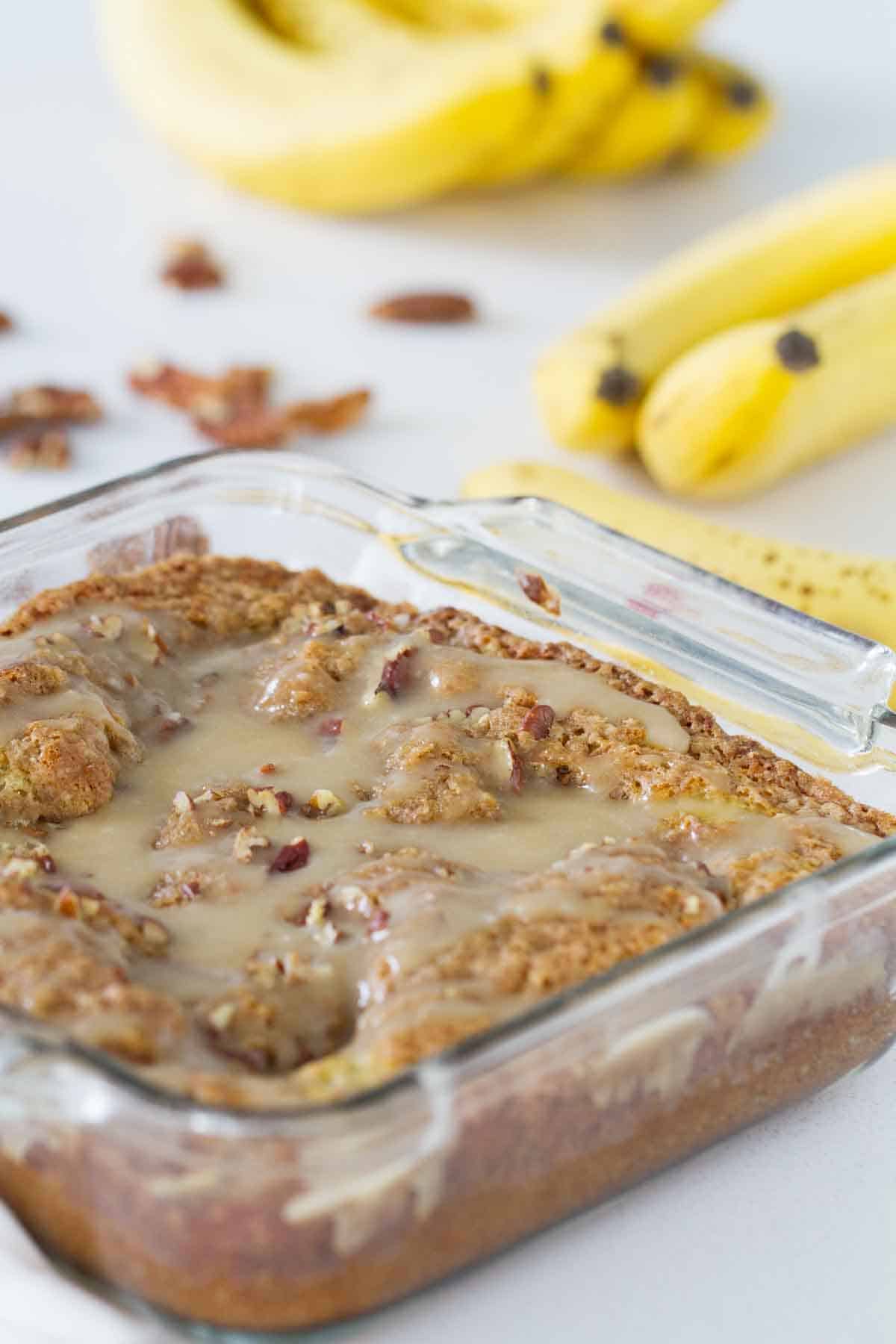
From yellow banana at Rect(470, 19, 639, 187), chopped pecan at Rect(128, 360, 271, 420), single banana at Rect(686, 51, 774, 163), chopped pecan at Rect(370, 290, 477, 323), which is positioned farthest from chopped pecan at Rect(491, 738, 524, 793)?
single banana at Rect(686, 51, 774, 163)

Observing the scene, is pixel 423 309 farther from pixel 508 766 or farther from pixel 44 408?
pixel 508 766

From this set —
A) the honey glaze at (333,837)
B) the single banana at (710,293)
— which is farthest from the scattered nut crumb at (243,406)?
the honey glaze at (333,837)

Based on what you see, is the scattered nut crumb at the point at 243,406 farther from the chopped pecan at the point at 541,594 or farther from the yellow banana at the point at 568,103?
the chopped pecan at the point at 541,594

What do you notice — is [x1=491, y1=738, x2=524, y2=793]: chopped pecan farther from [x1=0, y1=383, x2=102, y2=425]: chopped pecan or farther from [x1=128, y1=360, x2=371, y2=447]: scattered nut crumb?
[x1=0, y1=383, x2=102, y2=425]: chopped pecan

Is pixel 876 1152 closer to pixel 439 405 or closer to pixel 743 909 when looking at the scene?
pixel 743 909

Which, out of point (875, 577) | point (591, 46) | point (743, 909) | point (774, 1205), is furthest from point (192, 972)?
point (591, 46)
